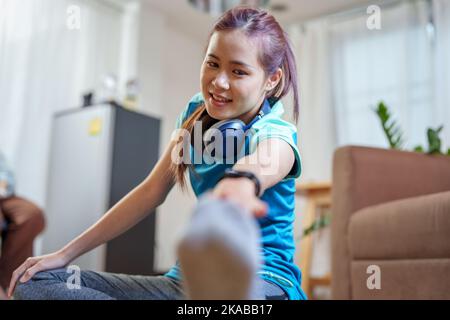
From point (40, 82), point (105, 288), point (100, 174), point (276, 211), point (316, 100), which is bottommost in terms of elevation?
point (105, 288)

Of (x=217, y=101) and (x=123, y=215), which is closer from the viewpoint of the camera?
(x=217, y=101)

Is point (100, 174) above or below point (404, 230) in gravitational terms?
above

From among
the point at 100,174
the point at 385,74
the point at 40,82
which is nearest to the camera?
the point at 100,174

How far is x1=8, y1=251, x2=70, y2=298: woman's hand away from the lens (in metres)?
0.68

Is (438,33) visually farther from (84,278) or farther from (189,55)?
(84,278)

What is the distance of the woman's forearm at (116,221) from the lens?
75 cm

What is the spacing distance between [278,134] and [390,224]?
0.90 meters

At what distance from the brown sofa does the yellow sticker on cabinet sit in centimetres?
134

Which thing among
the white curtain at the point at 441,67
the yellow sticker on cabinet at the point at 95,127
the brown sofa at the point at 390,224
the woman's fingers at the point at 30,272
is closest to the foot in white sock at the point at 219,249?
the woman's fingers at the point at 30,272

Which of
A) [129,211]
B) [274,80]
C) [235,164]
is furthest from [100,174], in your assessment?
[235,164]

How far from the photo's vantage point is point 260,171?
1.73 ft

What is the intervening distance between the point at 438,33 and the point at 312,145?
107 cm

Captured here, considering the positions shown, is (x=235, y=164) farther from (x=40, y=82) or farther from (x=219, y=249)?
(x=40, y=82)
